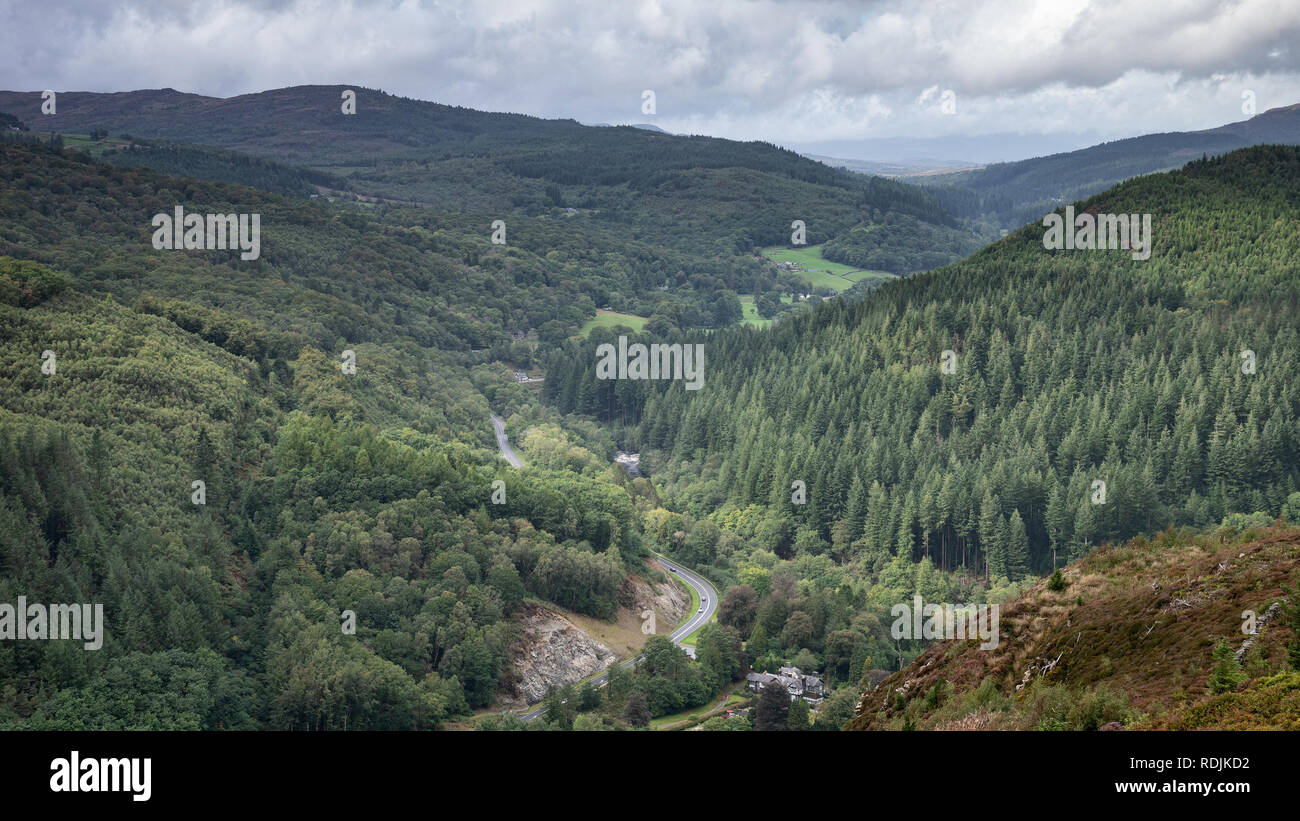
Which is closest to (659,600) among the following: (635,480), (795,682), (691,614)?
(691,614)

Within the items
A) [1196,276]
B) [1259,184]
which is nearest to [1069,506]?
[1196,276]

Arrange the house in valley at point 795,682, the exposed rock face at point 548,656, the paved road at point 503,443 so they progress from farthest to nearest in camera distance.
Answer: the paved road at point 503,443 → the exposed rock face at point 548,656 → the house in valley at point 795,682

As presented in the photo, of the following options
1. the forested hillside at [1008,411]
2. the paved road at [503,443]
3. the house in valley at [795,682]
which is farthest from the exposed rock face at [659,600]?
the paved road at [503,443]

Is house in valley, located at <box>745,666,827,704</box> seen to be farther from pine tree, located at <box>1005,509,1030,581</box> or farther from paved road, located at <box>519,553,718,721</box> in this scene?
A: pine tree, located at <box>1005,509,1030,581</box>

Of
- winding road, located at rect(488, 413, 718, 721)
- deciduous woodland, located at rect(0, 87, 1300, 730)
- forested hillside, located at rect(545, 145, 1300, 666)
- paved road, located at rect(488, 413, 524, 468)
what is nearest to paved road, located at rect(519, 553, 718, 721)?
winding road, located at rect(488, 413, 718, 721)

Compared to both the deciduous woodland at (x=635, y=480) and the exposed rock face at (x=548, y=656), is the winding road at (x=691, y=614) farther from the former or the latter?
the deciduous woodland at (x=635, y=480)
